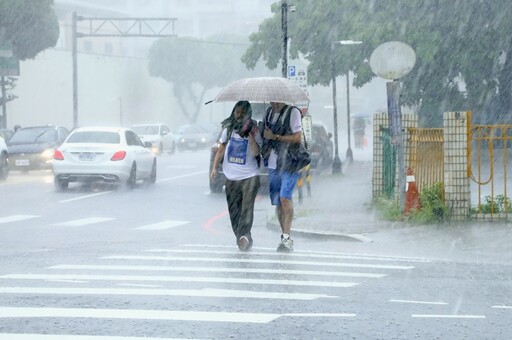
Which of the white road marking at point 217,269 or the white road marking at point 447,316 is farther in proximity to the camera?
the white road marking at point 217,269

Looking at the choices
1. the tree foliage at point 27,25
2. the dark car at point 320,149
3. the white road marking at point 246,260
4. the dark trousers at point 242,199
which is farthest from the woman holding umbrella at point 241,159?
the tree foliage at point 27,25

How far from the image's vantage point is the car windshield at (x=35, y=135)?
38281mm

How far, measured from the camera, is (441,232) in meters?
16.9

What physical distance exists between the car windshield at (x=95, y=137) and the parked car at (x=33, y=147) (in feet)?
26.1

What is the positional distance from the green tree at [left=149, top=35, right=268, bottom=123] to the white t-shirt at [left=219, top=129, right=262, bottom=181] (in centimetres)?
7847

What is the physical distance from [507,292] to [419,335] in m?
2.59

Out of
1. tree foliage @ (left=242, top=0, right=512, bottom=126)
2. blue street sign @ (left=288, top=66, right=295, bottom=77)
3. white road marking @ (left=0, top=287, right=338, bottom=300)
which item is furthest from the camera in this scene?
tree foliage @ (left=242, top=0, right=512, bottom=126)

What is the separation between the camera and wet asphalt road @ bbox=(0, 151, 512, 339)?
8125 mm

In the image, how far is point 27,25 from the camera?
53375 millimetres

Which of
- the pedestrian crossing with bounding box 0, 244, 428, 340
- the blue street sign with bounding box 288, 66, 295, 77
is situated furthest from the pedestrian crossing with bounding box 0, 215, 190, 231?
the blue street sign with bounding box 288, 66, 295, 77

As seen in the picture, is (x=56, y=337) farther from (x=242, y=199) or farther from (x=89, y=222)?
(x=89, y=222)

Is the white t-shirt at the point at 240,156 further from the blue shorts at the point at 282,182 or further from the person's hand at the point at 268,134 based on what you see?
the blue shorts at the point at 282,182

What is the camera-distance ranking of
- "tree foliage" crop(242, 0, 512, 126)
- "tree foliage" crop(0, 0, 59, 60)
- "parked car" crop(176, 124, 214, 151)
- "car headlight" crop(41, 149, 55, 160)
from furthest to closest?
"parked car" crop(176, 124, 214, 151) → "tree foliage" crop(0, 0, 59, 60) → "car headlight" crop(41, 149, 55, 160) → "tree foliage" crop(242, 0, 512, 126)

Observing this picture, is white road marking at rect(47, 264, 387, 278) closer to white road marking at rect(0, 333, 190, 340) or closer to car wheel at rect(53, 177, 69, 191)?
white road marking at rect(0, 333, 190, 340)
